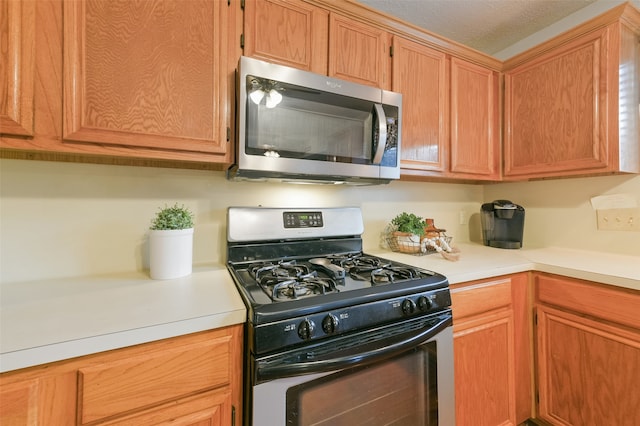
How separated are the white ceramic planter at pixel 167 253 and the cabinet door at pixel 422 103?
43.9 inches

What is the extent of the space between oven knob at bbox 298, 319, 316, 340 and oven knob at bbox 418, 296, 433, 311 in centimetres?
42

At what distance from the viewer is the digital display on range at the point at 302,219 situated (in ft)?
4.56

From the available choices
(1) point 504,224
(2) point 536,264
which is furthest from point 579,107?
(2) point 536,264

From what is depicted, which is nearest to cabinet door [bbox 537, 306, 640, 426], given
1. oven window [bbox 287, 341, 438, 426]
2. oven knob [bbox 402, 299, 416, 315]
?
oven window [bbox 287, 341, 438, 426]

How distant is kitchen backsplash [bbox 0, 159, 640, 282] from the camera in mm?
1021

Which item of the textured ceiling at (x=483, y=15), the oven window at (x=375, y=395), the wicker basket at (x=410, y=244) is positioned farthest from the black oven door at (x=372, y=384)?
the textured ceiling at (x=483, y=15)

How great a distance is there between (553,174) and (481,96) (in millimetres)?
621

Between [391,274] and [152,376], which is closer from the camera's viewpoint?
[152,376]

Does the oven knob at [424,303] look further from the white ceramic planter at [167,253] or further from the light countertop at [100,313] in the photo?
the white ceramic planter at [167,253]

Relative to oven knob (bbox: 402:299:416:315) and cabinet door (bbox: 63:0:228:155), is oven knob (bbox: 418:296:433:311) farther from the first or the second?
cabinet door (bbox: 63:0:228:155)

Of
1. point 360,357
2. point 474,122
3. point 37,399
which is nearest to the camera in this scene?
point 37,399

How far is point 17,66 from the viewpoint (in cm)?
79

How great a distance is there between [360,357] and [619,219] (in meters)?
1.70

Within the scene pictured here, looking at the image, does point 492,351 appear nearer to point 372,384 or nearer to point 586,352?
point 586,352
